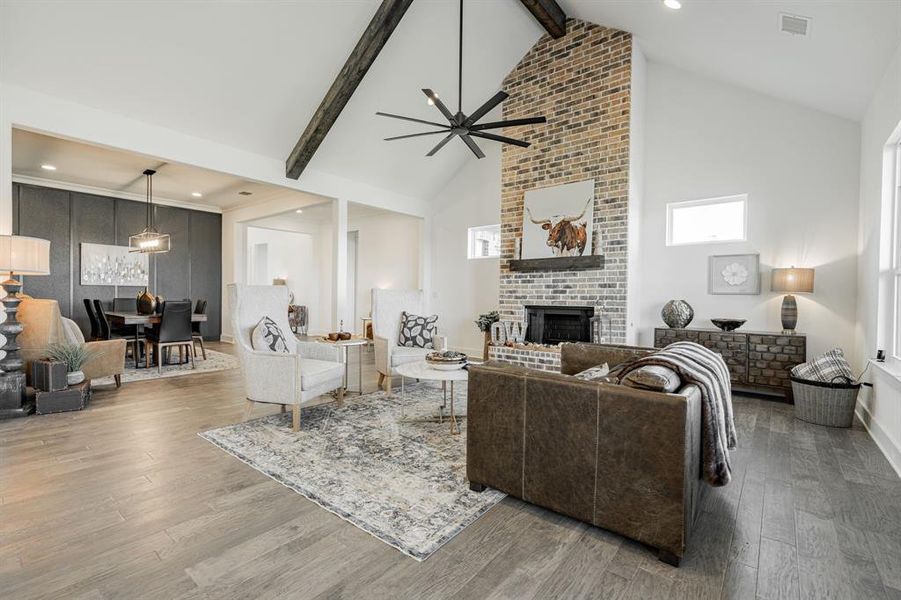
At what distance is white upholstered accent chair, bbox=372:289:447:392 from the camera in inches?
178

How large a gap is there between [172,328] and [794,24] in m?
7.34

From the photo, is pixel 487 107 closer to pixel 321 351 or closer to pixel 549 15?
pixel 549 15

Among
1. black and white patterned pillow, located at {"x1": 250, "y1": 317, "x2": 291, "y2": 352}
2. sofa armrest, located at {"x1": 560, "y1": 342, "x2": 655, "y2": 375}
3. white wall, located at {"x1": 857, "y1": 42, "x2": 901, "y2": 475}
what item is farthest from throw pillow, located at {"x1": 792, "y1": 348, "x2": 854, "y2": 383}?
black and white patterned pillow, located at {"x1": 250, "y1": 317, "x2": 291, "y2": 352}

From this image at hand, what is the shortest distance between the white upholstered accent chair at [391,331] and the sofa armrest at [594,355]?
180cm

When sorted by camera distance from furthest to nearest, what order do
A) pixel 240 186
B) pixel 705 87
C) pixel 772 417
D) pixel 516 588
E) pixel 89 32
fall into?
1. pixel 240 186
2. pixel 705 87
3. pixel 772 417
4. pixel 89 32
5. pixel 516 588

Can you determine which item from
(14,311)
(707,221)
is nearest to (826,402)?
(707,221)

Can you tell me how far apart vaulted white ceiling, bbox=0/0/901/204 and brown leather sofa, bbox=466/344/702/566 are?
3.10m

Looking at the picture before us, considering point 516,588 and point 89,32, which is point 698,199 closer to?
point 516,588

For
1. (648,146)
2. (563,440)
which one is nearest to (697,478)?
(563,440)

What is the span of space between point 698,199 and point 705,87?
135 cm

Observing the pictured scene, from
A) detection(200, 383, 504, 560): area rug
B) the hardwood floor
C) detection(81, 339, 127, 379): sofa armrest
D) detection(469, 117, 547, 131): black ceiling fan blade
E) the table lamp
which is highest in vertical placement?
detection(469, 117, 547, 131): black ceiling fan blade

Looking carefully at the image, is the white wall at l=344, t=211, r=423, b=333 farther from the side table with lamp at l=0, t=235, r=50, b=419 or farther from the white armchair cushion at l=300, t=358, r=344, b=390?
the side table with lamp at l=0, t=235, r=50, b=419

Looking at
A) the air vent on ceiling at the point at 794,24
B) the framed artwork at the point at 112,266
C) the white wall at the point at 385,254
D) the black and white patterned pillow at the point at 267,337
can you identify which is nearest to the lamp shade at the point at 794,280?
the air vent on ceiling at the point at 794,24

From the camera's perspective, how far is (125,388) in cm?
469
